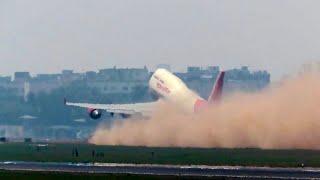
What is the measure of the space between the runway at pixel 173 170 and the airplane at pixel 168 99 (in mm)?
54297

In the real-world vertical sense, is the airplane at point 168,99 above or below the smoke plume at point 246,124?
above

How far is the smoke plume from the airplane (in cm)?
404

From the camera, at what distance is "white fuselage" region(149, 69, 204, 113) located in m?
172

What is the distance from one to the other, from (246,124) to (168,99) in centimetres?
4359

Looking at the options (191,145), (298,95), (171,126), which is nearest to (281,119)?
(298,95)

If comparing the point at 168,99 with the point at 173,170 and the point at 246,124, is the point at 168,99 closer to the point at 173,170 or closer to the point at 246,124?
the point at 246,124

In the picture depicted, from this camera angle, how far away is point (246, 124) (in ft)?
448

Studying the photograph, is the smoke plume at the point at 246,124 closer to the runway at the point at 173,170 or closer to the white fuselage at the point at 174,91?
the white fuselage at the point at 174,91

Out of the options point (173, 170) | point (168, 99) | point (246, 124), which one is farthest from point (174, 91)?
point (173, 170)

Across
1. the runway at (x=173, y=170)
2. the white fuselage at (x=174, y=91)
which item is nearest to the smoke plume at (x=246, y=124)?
the white fuselage at (x=174, y=91)

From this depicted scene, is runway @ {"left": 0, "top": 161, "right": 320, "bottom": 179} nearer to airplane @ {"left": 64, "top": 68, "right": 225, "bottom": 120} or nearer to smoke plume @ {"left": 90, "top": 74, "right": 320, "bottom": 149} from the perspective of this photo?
smoke plume @ {"left": 90, "top": 74, "right": 320, "bottom": 149}

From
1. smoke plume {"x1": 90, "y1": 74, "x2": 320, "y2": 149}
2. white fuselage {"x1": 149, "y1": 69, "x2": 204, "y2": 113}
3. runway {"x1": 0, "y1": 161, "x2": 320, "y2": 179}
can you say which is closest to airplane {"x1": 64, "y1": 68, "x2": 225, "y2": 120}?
white fuselage {"x1": 149, "y1": 69, "x2": 204, "y2": 113}

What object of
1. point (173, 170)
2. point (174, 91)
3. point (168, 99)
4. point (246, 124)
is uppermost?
point (174, 91)

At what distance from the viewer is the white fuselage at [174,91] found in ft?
563
